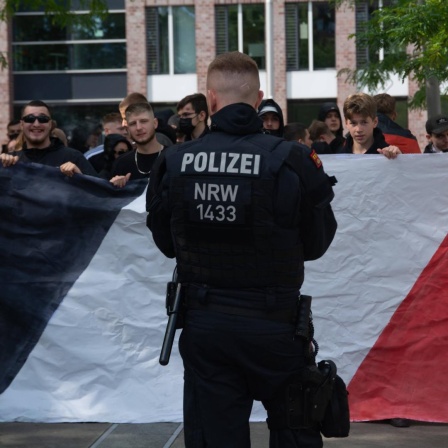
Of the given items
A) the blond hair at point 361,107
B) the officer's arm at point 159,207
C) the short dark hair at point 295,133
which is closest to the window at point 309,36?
the short dark hair at point 295,133

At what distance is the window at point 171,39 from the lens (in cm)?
3666

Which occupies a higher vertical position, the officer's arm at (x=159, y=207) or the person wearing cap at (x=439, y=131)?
the person wearing cap at (x=439, y=131)

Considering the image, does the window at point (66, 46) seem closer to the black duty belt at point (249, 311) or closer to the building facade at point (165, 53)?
the building facade at point (165, 53)

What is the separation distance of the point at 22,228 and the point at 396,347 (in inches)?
94.9

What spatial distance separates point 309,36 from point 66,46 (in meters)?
7.88

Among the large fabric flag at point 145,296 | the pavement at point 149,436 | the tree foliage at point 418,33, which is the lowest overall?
the pavement at point 149,436

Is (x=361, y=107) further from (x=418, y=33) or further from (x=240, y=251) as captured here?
(x=418, y=33)

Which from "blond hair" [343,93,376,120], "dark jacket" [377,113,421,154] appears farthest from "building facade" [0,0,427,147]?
"blond hair" [343,93,376,120]

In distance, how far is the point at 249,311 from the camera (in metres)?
4.40

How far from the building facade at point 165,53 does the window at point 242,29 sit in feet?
0.11

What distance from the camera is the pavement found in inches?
243

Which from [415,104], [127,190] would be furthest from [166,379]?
[415,104]

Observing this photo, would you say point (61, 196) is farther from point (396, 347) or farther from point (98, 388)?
point (396, 347)

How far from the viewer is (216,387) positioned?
14.5ft
